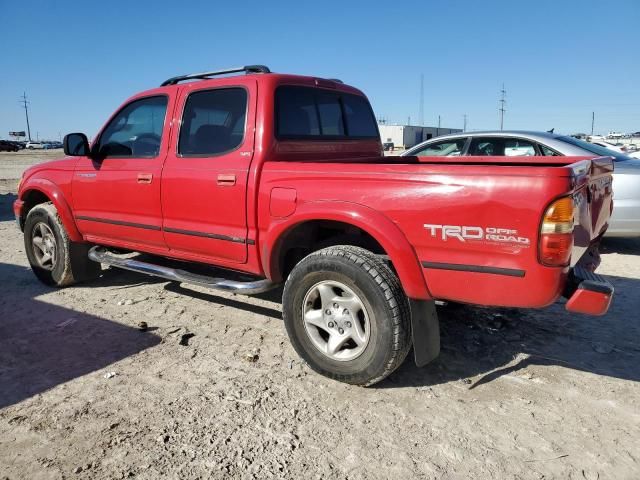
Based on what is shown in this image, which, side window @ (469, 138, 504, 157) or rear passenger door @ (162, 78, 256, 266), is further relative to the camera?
side window @ (469, 138, 504, 157)

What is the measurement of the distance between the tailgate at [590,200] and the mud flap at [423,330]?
0.82 m

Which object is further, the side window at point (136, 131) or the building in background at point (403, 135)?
the building in background at point (403, 135)

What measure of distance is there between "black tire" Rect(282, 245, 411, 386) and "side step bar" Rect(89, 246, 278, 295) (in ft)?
1.26

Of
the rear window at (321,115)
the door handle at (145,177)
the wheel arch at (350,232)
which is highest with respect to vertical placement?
the rear window at (321,115)

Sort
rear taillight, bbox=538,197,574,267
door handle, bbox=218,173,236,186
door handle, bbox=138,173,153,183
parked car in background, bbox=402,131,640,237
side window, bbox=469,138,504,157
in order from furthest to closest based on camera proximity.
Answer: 1. side window, bbox=469,138,504,157
2. parked car in background, bbox=402,131,640,237
3. door handle, bbox=138,173,153,183
4. door handle, bbox=218,173,236,186
5. rear taillight, bbox=538,197,574,267

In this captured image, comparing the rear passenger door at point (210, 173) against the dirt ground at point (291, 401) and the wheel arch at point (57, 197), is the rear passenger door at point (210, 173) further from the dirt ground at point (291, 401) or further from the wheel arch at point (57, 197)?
the wheel arch at point (57, 197)

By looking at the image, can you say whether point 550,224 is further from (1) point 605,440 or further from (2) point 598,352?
(2) point 598,352

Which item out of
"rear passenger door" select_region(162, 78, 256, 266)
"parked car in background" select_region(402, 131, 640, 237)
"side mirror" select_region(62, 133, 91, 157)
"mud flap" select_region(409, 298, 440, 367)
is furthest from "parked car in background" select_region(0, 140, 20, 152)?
"mud flap" select_region(409, 298, 440, 367)

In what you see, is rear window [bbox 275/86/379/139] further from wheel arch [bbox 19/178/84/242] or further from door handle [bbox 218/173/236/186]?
wheel arch [bbox 19/178/84/242]

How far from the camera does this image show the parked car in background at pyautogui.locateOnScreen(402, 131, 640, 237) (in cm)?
588

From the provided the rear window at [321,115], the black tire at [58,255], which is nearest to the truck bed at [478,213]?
the rear window at [321,115]

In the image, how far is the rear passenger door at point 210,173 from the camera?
359cm

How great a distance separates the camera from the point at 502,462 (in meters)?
2.41

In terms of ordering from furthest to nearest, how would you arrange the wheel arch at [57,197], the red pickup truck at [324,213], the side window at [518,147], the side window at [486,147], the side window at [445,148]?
the side window at [445,148] → the side window at [486,147] → the side window at [518,147] → the wheel arch at [57,197] → the red pickup truck at [324,213]
